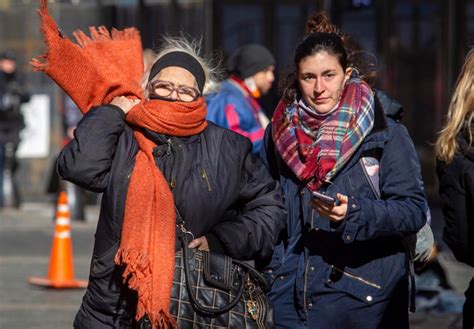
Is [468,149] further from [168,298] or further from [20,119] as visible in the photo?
[20,119]

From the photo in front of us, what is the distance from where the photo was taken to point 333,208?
426cm

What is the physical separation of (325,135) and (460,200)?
751mm

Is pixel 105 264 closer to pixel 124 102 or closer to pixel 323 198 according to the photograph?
pixel 124 102

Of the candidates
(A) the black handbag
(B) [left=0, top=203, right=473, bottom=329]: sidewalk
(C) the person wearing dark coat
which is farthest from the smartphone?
(B) [left=0, top=203, right=473, bottom=329]: sidewalk

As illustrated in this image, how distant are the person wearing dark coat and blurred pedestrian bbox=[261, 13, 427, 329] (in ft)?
0.57

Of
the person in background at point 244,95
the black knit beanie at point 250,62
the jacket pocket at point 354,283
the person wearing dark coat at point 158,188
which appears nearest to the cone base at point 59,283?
the person in background at point 244,95

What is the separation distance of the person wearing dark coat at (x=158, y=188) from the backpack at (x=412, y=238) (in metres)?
0.38

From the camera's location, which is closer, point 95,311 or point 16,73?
point 95,311

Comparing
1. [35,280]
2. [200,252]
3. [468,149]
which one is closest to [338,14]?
[35,280]

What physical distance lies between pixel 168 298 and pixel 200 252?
217mm

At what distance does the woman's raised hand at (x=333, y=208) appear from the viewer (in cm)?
425

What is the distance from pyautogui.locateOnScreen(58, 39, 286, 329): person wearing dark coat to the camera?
432 centimetres

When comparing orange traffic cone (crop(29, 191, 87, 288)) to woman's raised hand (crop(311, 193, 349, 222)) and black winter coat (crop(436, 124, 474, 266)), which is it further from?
woman's raised hand (crop(311, 193, 349, 222))

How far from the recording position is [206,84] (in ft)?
15.7
